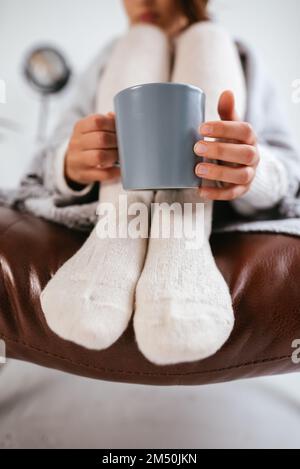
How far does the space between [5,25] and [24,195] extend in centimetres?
114

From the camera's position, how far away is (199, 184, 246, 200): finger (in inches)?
13.9

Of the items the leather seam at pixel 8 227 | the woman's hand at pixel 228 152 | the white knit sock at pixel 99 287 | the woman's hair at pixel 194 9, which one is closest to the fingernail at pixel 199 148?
the woman's hand at pixel 228 152

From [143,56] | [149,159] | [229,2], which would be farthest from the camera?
[229,2]

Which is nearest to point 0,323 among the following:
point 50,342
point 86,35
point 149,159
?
point 50,342

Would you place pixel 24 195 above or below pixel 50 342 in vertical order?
above

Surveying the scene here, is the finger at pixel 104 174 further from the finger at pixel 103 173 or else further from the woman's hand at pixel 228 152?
the woman's hand at pixel 228 152

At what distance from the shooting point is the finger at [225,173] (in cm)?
32

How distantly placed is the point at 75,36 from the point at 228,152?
1.31 metres

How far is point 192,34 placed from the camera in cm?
49

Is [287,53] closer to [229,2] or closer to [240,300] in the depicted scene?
[229,2]

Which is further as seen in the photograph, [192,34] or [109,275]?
[192,34]

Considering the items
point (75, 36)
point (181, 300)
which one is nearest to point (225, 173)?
point (181, 300)

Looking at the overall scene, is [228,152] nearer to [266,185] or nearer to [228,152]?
[228,152]

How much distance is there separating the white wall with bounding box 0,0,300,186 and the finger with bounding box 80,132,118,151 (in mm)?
1014
